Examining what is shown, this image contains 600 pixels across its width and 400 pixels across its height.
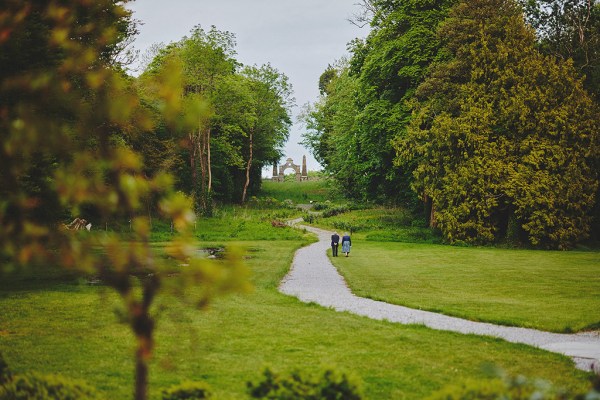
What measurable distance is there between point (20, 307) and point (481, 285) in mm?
12931

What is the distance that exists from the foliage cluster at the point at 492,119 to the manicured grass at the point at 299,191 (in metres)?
31.6

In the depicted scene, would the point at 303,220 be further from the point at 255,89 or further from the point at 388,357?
the point at 388,357

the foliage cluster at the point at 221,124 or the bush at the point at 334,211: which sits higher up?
the foliage cluster at the point at 221,124

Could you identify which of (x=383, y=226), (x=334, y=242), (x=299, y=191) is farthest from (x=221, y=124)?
(x=334, y=242)

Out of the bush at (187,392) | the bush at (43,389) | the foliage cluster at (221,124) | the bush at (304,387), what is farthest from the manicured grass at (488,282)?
the foliage cluster at (221,124)

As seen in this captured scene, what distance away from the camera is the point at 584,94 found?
95.1 feet

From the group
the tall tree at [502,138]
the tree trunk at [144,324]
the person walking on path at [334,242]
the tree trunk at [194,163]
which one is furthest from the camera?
the tree trunk at [194,163]

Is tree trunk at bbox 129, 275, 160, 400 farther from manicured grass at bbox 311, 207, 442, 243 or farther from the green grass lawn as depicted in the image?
manicured grass at bbox 311, 207, 442, 243

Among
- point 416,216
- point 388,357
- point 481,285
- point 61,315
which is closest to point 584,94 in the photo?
point 416,216

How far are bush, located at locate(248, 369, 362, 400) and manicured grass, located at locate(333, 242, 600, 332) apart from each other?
7.94 metres

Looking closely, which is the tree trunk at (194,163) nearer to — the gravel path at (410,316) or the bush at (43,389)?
the gravel path at (410,316)

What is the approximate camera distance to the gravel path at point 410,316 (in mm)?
8633

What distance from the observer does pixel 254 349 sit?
7.86 m

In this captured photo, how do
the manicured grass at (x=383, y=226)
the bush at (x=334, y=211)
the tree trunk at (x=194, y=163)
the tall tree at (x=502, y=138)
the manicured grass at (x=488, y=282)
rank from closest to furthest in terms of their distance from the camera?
1. the manicured grass at (x=488, y=282)
2. the tall tree at (x=502, y=138)
3. the manicured grass at (x=383, y=226)
4. the tree trunk at (x=194, y=163)
5. the bush at (x=334, y=211)
